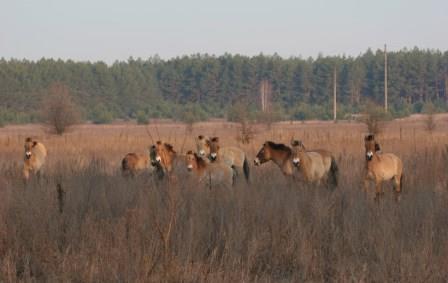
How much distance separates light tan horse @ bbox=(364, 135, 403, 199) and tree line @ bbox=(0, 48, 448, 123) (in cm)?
9971

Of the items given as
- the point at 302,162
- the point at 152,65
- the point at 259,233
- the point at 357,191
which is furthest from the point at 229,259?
the point at 152,65

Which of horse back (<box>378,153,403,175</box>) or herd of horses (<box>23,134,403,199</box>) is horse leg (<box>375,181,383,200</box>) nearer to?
herd of horses (<box>23,134,403,199</box>)

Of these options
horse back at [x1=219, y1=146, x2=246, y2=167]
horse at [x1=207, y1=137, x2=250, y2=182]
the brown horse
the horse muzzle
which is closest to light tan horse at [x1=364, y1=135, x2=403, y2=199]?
the horse muzzle

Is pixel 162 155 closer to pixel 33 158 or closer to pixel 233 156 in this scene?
pixel 233 156

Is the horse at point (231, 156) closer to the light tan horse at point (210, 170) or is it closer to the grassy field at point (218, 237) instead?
the light tan horse at point (210, 170)

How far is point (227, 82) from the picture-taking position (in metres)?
136

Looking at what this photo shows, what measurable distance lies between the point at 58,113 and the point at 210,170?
34.1 metres

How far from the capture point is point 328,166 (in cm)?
1595

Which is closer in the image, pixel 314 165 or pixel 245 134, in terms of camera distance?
pixel 314 165

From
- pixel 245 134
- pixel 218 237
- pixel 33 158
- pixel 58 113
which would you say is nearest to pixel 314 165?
pixel 218 237

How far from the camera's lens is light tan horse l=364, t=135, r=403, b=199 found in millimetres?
14734

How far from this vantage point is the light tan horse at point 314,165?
49.6 feet

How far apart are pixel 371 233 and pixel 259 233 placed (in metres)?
1.42

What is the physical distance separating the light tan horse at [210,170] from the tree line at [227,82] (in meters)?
99.7
